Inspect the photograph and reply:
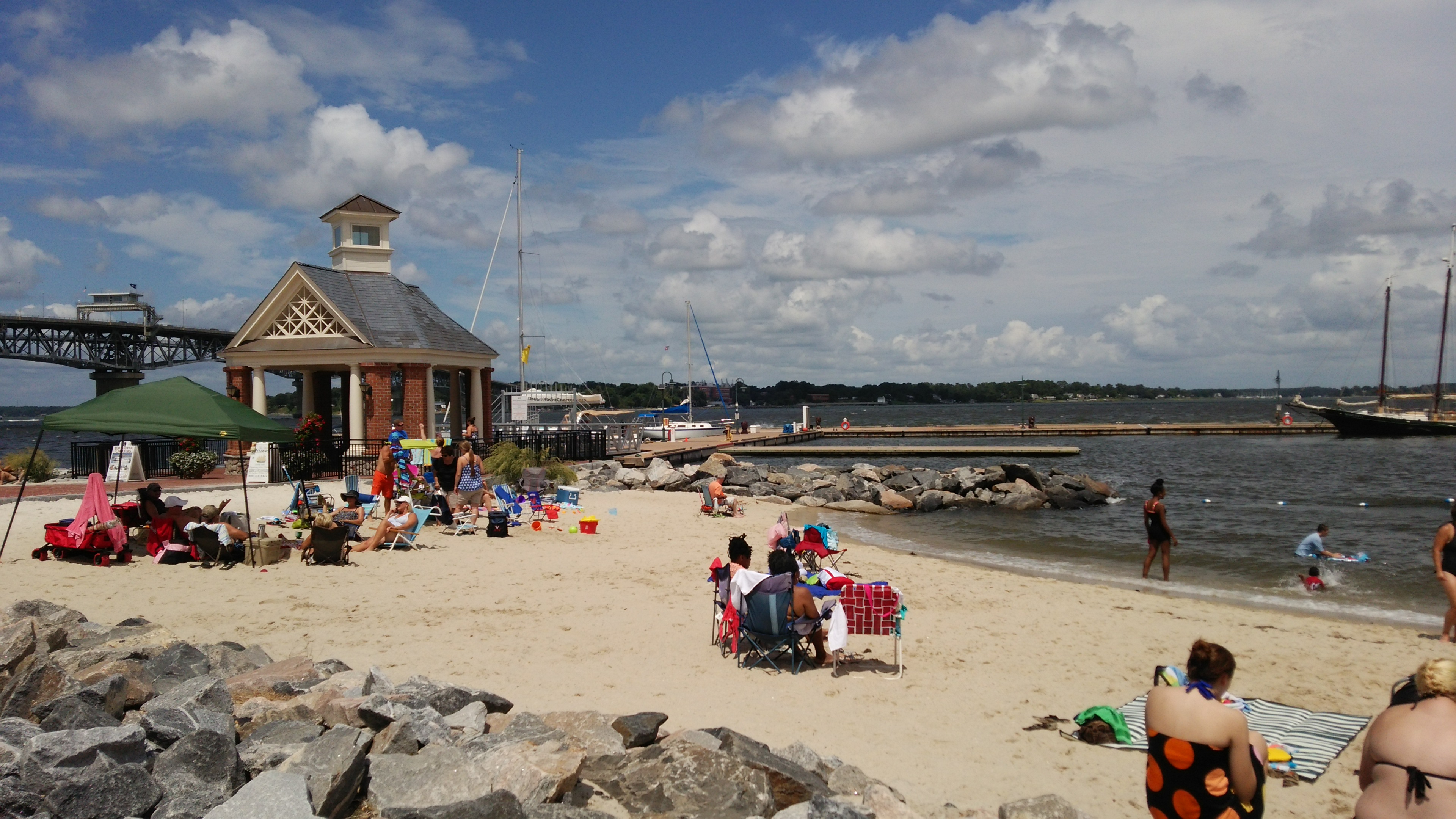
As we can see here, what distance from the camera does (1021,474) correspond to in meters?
27.7

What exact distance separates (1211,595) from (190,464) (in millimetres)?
20997

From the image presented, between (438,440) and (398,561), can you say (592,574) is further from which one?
(438,440)

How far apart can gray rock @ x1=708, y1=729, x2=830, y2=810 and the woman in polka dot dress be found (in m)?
1.76

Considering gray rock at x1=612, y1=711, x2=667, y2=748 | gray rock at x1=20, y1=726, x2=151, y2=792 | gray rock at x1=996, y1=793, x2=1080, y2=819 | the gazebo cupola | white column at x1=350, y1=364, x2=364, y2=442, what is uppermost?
the gazebo cupola

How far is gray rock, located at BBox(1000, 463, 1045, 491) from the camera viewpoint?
90.1ft

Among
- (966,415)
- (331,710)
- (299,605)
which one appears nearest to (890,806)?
(331,710)

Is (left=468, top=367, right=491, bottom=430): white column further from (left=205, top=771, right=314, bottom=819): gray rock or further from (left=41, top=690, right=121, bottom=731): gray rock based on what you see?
(left=205, top=771, right=314, bottom=819): gray rock

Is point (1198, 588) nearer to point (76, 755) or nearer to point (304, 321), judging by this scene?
point (76, 755)

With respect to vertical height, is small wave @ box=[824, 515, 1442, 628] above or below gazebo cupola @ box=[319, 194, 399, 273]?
below

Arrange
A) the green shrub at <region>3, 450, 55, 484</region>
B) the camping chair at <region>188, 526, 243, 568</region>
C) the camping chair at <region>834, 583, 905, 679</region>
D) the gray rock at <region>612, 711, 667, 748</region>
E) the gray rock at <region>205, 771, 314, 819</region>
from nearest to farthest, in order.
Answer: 1. the gray rock at <region>205, 771, 314, 819</region>
2. the gray rock at <region>612, 711, 667, 748</region>
3. the camping chair at <region>834, 583, 905, 679</region>
4. the camping chair at <region>188, 526, 243, 568</region>
5. the green shrub at <region>3, 450, 55, 484</region>

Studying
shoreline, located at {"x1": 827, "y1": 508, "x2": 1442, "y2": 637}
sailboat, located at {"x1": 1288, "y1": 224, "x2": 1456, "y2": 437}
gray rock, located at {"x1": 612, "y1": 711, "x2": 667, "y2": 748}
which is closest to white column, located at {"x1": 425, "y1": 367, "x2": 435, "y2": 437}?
shoreline, located at {"x1": 827, "y1": 508, "x2": 1442, "y2": 637}

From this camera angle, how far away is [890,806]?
4652 millimetres

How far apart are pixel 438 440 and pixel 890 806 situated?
15.8 metres

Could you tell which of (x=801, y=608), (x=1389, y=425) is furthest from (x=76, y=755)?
(x=1389, y=425)
